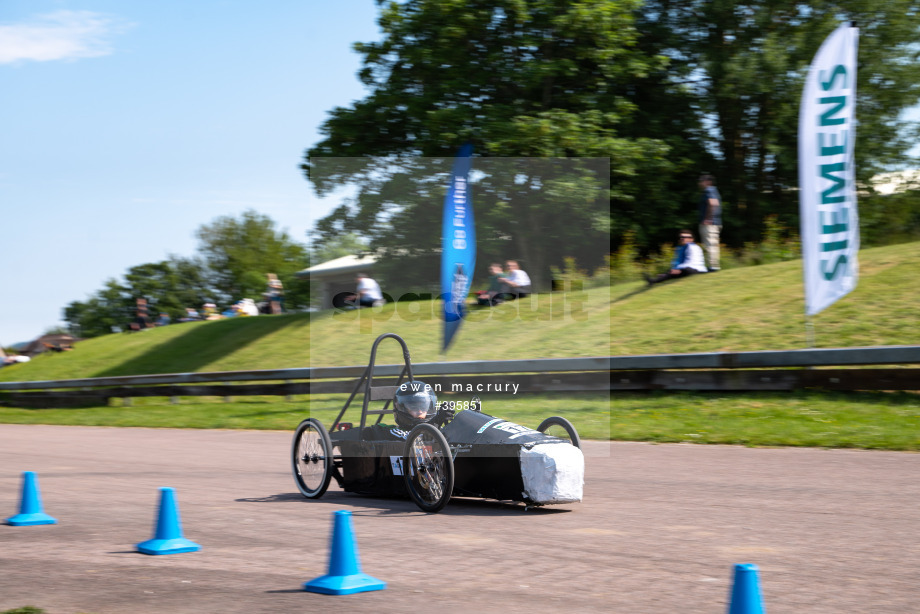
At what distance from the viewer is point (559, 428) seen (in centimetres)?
883

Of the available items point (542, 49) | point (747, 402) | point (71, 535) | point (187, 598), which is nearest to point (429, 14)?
point (542, 49)

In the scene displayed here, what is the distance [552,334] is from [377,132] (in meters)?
15.4

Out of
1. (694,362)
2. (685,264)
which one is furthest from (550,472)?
(685,264)

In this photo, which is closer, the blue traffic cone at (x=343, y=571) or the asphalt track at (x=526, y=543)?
the asphalt track at (x=526, y=543)

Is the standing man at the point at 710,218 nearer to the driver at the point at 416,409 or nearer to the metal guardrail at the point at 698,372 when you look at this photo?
the metal guardrail at the point at 698,372

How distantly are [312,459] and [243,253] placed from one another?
10023 centimetres

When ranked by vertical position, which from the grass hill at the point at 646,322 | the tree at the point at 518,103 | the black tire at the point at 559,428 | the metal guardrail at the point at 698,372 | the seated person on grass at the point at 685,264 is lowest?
the black tire at the point at 559,428

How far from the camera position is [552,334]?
51.2ft

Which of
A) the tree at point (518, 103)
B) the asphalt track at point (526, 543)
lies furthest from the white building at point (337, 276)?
the tree at point (518, 103)

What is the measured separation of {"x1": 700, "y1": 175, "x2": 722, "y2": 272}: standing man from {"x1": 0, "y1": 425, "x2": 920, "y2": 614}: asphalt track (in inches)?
400

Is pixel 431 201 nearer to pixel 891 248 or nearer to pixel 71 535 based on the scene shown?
pixel 891 248

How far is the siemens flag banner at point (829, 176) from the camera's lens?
1409cm

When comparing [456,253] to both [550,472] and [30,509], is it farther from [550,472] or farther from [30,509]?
[30,509]

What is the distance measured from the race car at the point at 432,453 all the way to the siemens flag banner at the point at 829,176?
23.3 ft
